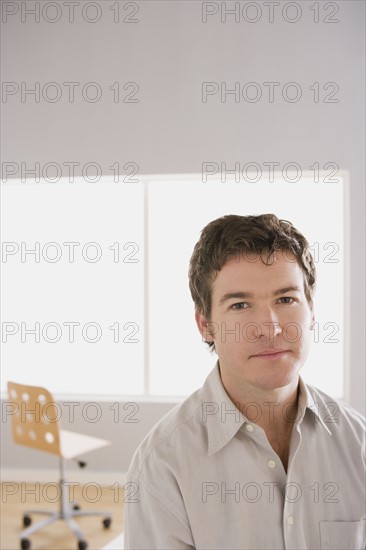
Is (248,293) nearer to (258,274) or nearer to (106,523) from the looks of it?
(258,274)

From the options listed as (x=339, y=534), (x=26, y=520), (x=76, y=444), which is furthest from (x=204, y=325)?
(x=26, y=520)

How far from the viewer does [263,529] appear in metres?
1.31

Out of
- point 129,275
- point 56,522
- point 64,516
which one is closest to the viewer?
point 64,516

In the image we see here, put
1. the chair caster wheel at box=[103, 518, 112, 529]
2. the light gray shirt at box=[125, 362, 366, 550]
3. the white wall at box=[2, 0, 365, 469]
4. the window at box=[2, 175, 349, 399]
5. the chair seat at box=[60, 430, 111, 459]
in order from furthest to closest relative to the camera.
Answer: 1. the window at box=[2, 175, 349, 399]
2. the white wall at box=[2, 0, 365, 469]
3. the chair caster wheel at box=[103, 518, 112, 529]
4. the chair seat at box=[60, 430, 111, 459]
5. the light gray shirt at box=[125, 362, 366, 550]

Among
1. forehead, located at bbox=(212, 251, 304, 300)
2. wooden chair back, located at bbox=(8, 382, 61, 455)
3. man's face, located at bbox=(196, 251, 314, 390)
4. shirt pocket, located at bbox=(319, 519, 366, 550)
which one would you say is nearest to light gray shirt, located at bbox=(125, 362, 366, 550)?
shirt pocket, located at bbox=(319, 519, 366, 550)

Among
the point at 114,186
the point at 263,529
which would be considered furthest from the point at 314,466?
the point at 114,186

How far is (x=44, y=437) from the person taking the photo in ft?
11.7

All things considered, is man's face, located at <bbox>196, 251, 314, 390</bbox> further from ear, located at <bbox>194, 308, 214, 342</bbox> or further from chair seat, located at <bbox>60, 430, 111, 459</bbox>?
chair seat, located at <bbox>60, 430, 111, 459</bbox>

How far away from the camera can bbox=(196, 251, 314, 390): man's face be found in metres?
1.34


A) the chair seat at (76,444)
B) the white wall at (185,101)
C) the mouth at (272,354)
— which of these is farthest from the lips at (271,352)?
the white wall at (185,101)

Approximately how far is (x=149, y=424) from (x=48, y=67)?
2574mm

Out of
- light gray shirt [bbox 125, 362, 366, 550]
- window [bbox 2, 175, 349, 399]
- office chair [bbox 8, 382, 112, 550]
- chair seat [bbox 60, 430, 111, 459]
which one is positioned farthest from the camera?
window [bbox 2, 175, 349, 399]

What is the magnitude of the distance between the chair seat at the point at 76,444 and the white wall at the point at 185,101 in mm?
682

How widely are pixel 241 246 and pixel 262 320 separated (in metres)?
0.16
